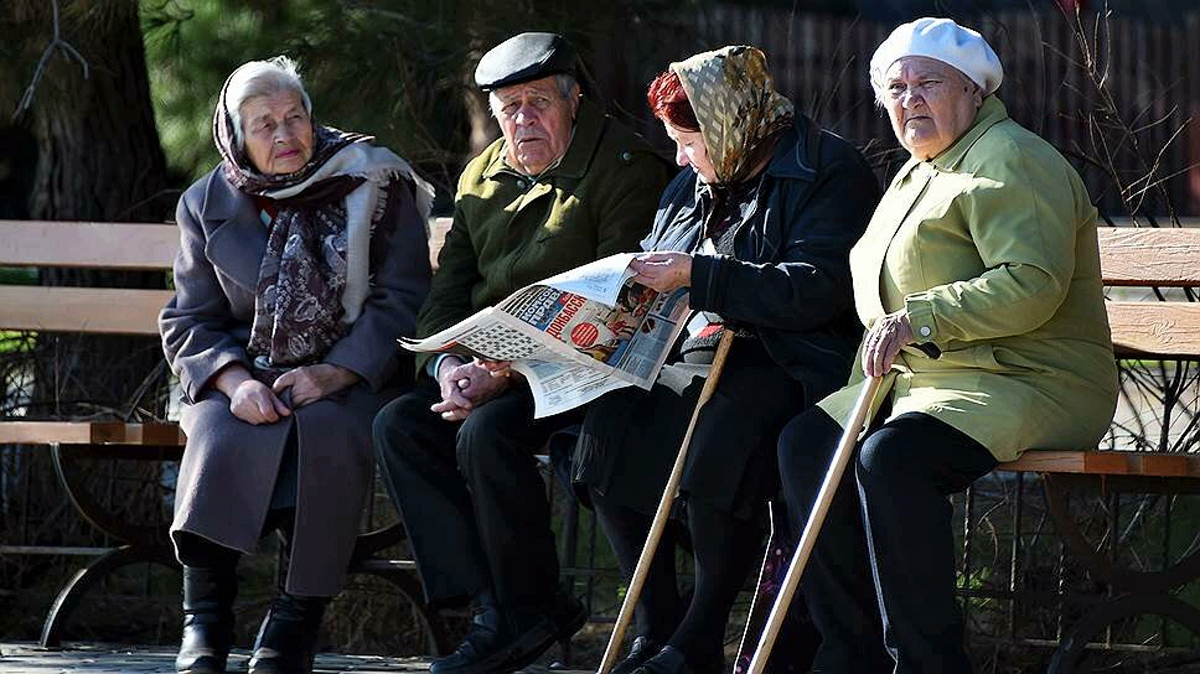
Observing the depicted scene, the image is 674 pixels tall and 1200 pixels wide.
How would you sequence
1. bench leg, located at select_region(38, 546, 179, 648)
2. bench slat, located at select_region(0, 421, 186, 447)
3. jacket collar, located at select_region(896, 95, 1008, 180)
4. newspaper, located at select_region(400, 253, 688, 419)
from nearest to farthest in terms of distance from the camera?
1. jacket collar, located at select_region(896, 95, 1008, 180)
2. newspaper, located at select_region(400, 253, 688, 419)
3. bench slat, located at select_region(0, 421, 186, 447)
4. bench leg, located at select_region(38, 546, 179, 648)

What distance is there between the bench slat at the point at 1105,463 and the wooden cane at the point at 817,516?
300 mm

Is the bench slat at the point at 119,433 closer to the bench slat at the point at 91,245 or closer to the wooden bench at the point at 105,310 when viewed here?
the wooden bench at the point at 105,310

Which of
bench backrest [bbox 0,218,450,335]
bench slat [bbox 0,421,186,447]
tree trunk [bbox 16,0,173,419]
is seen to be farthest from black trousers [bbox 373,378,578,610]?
tree trunk [bbox 16,0,173,419]

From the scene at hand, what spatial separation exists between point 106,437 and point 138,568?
1.96 m

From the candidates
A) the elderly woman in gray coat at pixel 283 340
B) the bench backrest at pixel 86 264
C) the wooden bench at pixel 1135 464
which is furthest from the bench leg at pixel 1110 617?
the bench backrest at pixel 86 264

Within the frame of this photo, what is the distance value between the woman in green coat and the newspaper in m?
0.42

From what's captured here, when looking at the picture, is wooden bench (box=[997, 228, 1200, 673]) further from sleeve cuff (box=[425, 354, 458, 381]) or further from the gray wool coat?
the gray wool coat

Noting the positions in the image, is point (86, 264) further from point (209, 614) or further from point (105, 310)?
point (209, 614)

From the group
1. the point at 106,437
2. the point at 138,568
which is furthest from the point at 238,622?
the point at 106,437

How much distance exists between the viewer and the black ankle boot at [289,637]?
4.62 m

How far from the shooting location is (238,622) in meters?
6.25

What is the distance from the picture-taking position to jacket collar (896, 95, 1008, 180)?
4086mm

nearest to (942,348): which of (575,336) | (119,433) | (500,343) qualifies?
(575,336)

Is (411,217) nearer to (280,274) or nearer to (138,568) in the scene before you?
(280,274)
